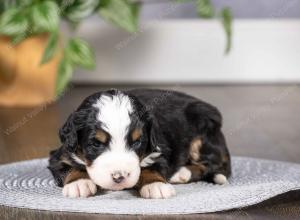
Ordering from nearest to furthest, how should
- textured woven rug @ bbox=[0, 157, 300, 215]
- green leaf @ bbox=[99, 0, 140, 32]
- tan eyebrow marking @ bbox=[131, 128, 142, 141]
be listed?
1. textured woven rug @ bbox=[0, 157, 300, 215]
2. tan eyebrow marking @ bbox=[131, 128, 142, 141]
3. green leaf @ bbox=[99, 0, 140, 32]

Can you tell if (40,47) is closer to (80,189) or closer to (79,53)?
(79,53)

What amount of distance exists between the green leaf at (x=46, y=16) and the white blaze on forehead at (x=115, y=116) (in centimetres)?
216

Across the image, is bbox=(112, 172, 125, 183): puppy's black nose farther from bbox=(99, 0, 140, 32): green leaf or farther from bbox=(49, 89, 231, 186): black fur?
bbox=(99, 0, 140, 32): green leaf

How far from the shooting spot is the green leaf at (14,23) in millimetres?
4492

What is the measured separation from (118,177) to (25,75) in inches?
127

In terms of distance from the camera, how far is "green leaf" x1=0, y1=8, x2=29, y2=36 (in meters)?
4.49

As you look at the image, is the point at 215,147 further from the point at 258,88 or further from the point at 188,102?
the point at 258,88

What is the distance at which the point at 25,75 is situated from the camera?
5234mm

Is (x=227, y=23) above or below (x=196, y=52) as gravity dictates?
above

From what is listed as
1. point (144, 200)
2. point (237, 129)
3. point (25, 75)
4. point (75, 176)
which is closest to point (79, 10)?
point (25, 75)

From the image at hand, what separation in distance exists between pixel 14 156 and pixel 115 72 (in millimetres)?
3146

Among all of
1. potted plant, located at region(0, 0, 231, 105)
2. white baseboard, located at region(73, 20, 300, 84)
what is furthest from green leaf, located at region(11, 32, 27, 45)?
white baseboard, located at region(73, 20, 300, 84)

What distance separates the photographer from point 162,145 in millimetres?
2438

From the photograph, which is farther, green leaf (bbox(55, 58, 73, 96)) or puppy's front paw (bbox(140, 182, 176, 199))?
green leaf (bbox(55, 58, 73, 96))
